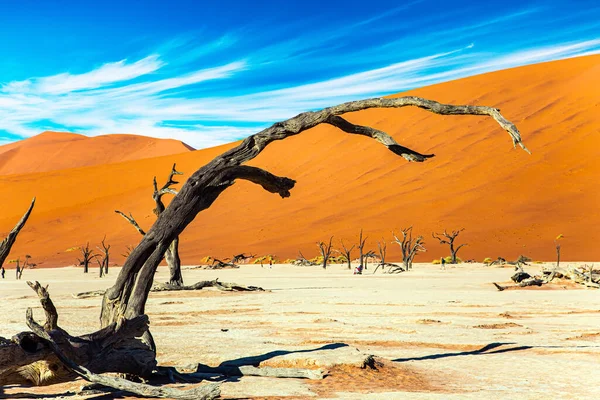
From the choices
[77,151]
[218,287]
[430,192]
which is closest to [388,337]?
[218,287]

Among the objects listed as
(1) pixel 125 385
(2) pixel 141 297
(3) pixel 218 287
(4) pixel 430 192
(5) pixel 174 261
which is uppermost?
(4) pixel 430 192

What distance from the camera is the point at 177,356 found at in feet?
28.1

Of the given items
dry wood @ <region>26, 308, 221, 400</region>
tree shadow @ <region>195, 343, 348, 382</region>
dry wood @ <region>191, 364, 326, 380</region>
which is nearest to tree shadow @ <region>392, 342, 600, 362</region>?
tree shadow @ <region>195, 343, 348, 382</region>

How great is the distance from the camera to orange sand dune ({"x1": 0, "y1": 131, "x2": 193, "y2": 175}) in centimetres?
14088

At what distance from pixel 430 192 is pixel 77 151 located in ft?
339

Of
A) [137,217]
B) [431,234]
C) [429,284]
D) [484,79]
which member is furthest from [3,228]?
[429,284]

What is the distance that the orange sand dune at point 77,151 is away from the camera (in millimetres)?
140875

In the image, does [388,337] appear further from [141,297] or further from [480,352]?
[141,297]

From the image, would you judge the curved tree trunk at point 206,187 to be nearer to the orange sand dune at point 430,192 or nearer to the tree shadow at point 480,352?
the tree shadow at point 480,352

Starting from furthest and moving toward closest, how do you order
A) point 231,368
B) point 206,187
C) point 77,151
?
point 77,151 < point 206,187 < point 231,368

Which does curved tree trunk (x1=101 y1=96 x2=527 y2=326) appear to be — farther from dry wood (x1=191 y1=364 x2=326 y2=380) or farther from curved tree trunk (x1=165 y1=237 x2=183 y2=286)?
curved tree trunk (x1=165 y1=237 x2=183 y2=286)

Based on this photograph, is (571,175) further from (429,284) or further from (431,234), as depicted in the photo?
(429,284)

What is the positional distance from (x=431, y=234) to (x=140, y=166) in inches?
2453

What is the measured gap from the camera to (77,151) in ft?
477
